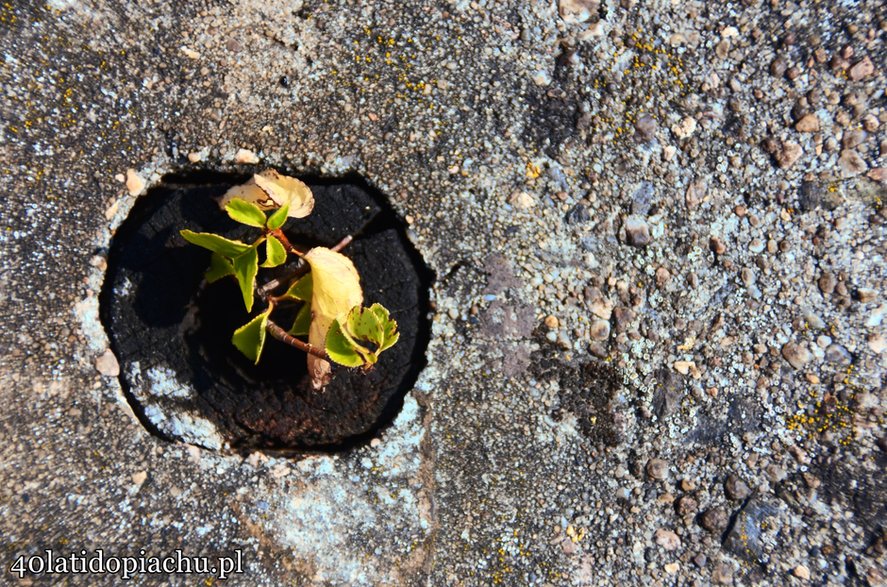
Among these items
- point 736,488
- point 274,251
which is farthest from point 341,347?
point 736,488

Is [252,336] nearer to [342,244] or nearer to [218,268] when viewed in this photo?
[218,268]

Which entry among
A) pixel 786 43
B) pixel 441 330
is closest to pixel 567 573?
pixel 441 330

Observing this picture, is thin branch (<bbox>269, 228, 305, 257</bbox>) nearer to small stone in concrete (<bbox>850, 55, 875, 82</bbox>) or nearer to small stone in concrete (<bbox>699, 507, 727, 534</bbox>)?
small stone in concrete (<bbox>699, 507, 727, 534</bbox>)

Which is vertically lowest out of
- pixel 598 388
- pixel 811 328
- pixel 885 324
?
pixel 598 388

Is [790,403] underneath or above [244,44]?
above

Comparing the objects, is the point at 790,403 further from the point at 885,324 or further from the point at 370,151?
the point at 370,151

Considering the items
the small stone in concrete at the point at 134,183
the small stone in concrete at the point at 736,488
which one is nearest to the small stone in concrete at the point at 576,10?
the small stone in concrete at the point at 134,183
